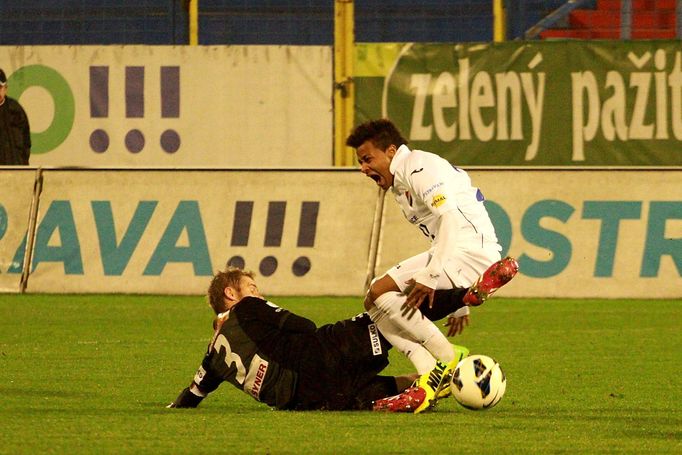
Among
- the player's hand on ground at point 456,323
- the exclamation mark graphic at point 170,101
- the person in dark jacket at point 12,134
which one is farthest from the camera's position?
the exclamation mark graphic at point 170,101

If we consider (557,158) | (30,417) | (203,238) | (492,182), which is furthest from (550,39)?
(30,417)

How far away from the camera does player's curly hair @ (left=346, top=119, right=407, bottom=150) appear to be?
7.99m

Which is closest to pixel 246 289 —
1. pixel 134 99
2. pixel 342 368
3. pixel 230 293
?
pixel 230 293

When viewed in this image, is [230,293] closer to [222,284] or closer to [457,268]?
[222,284]

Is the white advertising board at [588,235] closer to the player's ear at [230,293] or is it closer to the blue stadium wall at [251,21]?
the blue stadium wall at [251,21]

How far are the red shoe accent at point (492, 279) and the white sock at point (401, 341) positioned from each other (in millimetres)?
367

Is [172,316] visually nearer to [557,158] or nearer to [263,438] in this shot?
[557,158]

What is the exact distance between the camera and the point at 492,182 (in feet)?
51.3

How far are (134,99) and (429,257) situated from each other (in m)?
10.2

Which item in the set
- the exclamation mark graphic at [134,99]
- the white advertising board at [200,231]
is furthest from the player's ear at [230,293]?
the exclamation mark graphic at [134,99]

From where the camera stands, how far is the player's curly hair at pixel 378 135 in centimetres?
799

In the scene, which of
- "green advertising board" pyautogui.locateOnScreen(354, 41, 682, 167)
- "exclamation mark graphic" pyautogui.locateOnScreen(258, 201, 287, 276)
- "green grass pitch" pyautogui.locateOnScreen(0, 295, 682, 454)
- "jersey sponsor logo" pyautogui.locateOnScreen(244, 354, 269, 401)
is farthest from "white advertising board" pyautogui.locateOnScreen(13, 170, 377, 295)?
"jersey sponsor logo" pyautogui.locateOnScreen(244, 354, 269, 401)

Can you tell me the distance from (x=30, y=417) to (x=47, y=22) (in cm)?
1122

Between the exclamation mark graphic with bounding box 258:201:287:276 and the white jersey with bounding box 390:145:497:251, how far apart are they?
24.8 feet
